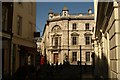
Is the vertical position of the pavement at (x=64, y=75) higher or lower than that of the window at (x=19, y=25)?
lower

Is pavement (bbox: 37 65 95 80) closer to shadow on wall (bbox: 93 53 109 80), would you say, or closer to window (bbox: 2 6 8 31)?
shadow on wall (bbox: 93 53 109 80)

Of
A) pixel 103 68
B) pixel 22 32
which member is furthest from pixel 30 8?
pixel 103 68

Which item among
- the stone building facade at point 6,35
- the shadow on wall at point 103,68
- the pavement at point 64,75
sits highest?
the stone building facade at point 6,35

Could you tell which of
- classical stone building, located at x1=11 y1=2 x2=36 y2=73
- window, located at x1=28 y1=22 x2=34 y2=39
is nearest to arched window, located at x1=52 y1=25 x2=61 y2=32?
classical stone building, located at x1=11 y1=2 x2=36 y2=73

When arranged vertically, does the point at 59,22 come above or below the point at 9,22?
above

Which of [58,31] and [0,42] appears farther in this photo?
[58,31]

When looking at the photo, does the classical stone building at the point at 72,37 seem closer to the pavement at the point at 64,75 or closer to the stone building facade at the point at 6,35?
the pavement at the point at 64,75

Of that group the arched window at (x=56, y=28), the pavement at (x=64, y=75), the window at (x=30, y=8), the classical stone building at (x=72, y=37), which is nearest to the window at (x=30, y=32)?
the window at (x=30, y=8)

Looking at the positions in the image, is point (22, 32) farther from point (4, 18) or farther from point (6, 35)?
point (6, 35)

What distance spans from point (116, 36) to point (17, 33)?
16.8m

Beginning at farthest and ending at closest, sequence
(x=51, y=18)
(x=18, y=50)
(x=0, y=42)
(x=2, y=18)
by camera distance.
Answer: (x=51, y=18) < (x=18, y=50) < (x=2, y=18) < (x=0, y=42)

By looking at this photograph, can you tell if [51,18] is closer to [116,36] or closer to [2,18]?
[2,18]

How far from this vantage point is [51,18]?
57.9 m

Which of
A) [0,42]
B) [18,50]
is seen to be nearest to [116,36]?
[0,42]
